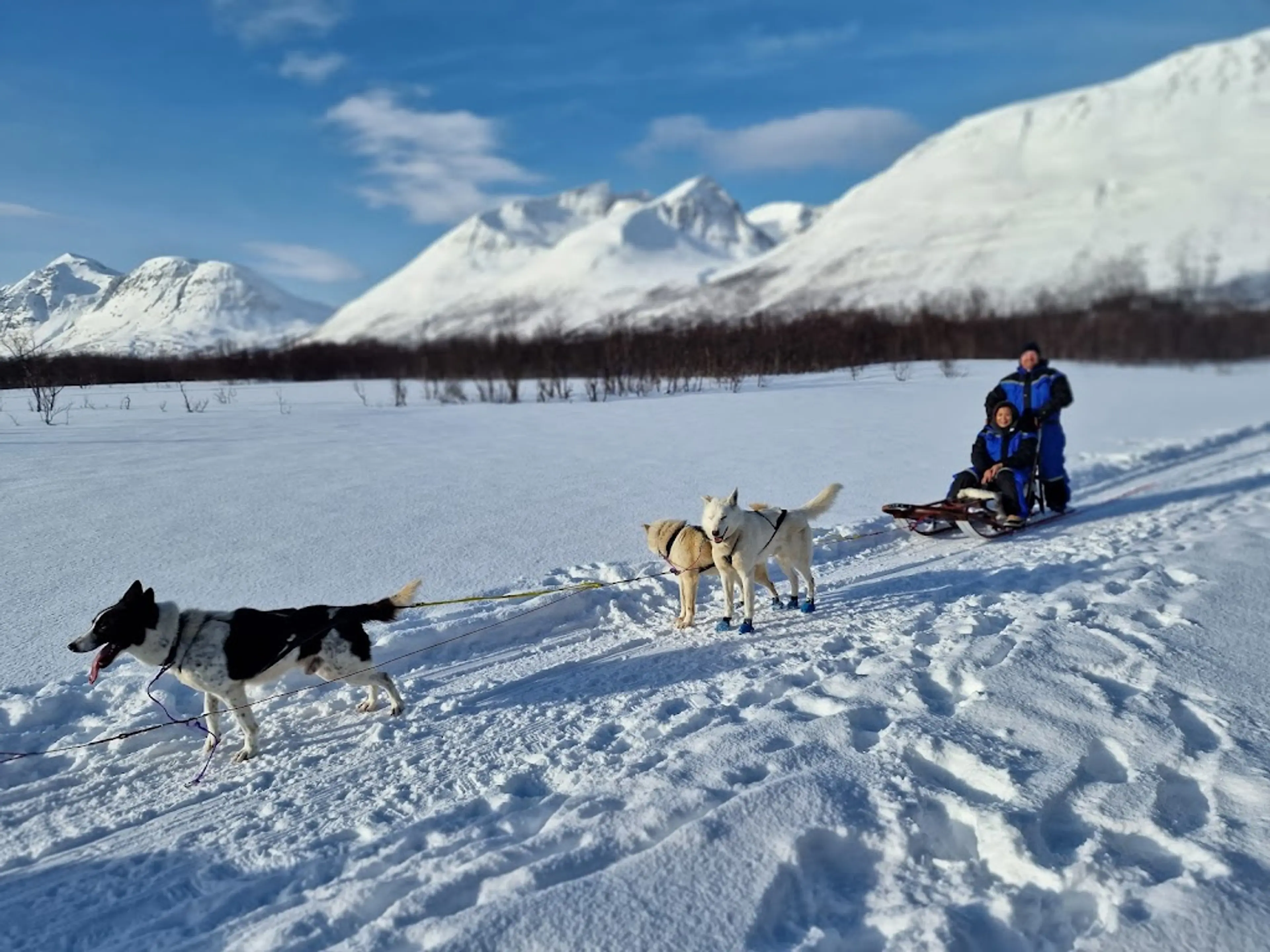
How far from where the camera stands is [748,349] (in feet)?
98.8

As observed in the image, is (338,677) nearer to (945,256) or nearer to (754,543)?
(754,543)

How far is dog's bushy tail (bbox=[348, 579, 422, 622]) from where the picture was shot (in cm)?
396

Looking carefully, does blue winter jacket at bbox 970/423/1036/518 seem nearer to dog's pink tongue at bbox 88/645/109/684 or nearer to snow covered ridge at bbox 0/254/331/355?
dog's pink tongue at bbox 88/645/109/684

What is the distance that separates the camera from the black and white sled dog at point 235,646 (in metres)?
3.42

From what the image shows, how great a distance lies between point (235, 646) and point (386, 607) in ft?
2.34

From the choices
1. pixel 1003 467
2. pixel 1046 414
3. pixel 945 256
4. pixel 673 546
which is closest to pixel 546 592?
pixel 673 546

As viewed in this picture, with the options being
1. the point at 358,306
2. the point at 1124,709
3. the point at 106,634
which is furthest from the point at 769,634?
the point at 358,306

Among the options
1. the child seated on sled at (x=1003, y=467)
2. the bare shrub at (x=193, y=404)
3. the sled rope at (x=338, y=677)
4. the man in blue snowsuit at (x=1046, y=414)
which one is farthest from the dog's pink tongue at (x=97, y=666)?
the bare shrub at (x=193, y=404)

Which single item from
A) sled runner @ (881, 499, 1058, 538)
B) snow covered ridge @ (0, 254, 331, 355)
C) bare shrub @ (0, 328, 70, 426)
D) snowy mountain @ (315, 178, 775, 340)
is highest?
snowy mountain @ (315, 178, 775, 340)

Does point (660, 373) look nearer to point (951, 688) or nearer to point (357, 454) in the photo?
point (357, 454)

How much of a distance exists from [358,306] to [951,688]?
179 metres

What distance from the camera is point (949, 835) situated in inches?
109

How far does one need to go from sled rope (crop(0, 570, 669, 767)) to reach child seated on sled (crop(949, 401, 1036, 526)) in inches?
150

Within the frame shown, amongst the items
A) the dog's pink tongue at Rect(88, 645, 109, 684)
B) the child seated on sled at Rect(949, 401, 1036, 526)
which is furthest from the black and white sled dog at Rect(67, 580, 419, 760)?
the child seated on sled at Rect(949, 401, 1036, 526)
